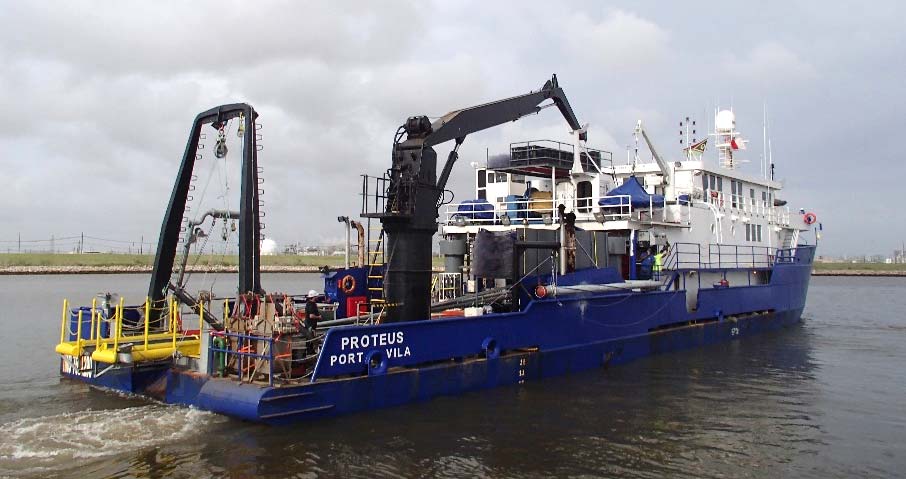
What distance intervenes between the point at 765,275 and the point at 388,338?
59.0 feet

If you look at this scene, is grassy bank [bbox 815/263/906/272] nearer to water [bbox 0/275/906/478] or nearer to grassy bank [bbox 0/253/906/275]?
grassy bank [bbox 0/253/906/275]

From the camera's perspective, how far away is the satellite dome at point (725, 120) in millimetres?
26516

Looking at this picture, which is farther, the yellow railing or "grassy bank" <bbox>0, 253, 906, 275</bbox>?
"grassy bank" <bbox>0, 253, 906, 275</bbox>

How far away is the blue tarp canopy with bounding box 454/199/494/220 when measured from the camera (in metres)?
19.7

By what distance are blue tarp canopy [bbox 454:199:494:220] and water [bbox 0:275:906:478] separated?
6.53 metres

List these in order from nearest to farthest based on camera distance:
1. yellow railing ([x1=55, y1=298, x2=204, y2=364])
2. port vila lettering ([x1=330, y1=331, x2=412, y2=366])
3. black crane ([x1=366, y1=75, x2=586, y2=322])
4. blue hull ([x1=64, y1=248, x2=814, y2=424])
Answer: blue hull ([x1=64, y1=248, x2=814, y2=424]), port vila lettering ([x1=330, y1=331, x2=412, y2=366]), yellow railing ([x1=55, y1=298, x2=204, y2=364]), black crane ([x1=366, y1=75, x2=586, y2=322])

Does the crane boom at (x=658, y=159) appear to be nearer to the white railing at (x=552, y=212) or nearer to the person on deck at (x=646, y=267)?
the white railing at (x=552, y=212)

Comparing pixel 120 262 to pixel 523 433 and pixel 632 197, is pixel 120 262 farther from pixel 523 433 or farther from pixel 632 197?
pixel 523 433

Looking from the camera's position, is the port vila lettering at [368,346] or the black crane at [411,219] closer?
the port vila lettering at [368,346]

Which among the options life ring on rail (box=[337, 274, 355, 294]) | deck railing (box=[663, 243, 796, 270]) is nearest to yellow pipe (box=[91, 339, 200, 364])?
life ring on rail (box=[337, 274, 355, 294])

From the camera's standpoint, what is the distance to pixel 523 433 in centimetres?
1028

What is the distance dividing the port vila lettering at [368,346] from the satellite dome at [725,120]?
20.2 metres

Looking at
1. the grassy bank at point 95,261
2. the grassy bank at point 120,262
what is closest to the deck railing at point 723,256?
the grassy bank at point 120,262

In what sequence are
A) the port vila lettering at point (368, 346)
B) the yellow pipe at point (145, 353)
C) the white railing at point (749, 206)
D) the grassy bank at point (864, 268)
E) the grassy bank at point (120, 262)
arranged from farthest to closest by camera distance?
the grassy bank at point (864, 268) → the grassy bank at point (120, 262) → the white railing at point (749, 206) → the yellow pipe at point (145, 353) → the port vila lettering at point (368, 346)
